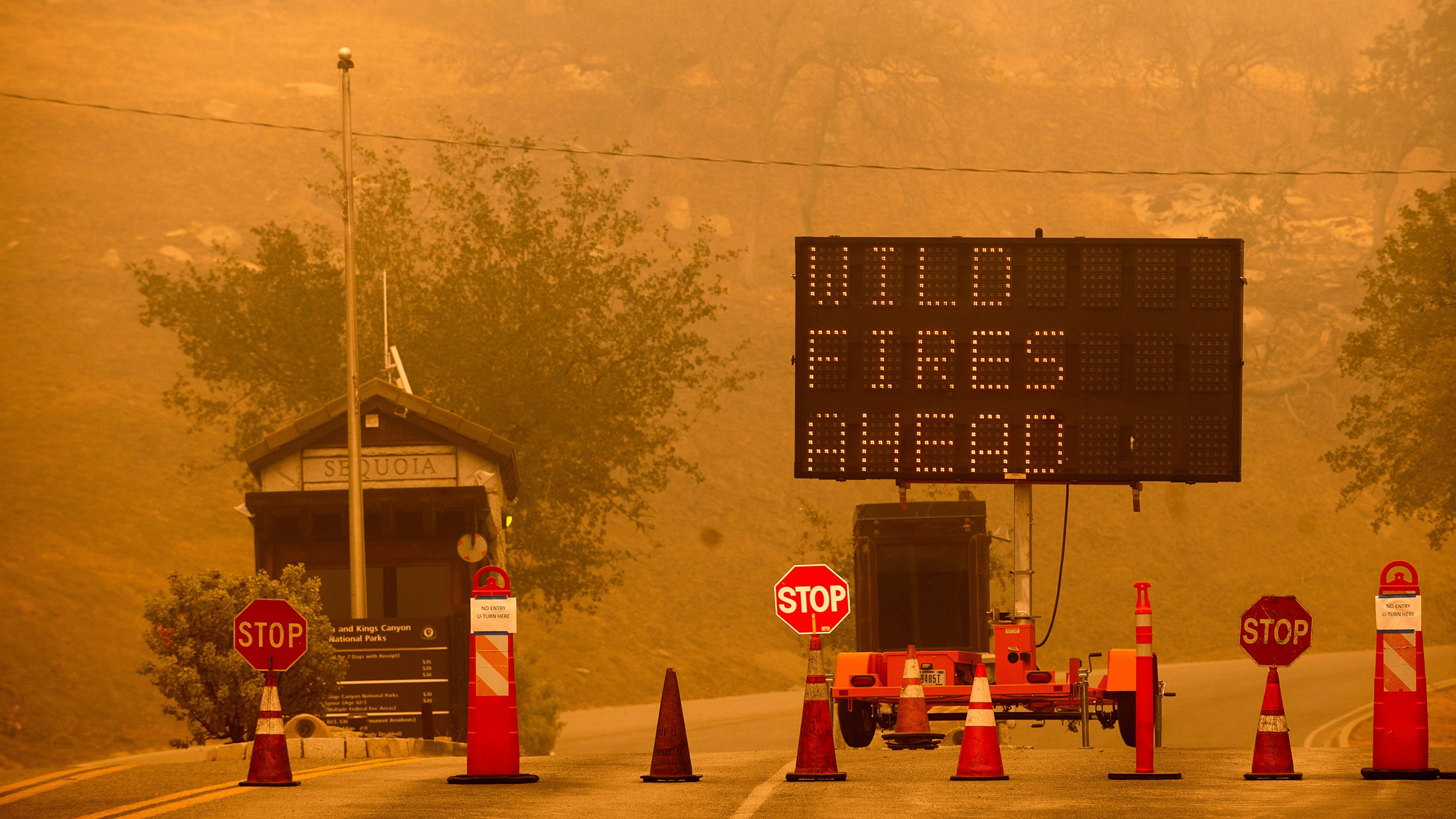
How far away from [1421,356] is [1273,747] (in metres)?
29.2

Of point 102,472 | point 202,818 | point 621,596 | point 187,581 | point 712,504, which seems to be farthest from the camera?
point 712,504

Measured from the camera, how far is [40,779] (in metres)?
13.9

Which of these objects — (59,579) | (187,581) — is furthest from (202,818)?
(59,579)

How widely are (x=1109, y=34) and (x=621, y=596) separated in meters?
64.7

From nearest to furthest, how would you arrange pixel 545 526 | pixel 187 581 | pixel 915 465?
pixel 915 465 < pixel 187 581 < pixel 545 526

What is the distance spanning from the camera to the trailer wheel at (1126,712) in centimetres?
1792

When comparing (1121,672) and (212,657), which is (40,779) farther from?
(1121,672)

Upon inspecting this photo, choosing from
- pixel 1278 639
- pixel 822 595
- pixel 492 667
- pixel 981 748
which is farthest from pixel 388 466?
pixel 981 748

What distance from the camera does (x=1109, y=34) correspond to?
382ft

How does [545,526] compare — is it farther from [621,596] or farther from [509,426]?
[621,596]

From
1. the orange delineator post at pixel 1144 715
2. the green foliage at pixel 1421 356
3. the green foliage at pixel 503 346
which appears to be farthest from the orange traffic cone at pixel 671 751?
the green foliage at pixel 1421 356

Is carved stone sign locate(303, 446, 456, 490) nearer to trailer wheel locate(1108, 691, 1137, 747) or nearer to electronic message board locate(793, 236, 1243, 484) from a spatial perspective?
electronic message board locate(793, 236, 1243, 484)

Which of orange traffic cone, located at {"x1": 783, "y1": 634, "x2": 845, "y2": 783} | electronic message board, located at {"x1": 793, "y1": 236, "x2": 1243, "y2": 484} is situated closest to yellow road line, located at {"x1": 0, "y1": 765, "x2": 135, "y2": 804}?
orange traffic cone, located at {"x1": 783, "y1": 634, "x2": 845, "y2": 783}

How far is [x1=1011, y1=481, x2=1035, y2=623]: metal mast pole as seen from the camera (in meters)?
18.5
